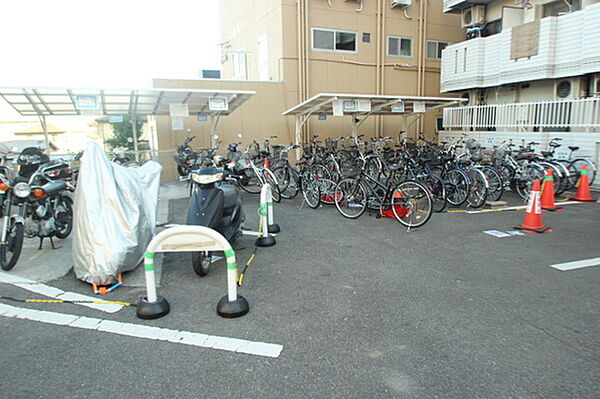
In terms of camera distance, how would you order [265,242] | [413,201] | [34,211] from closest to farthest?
[34,211] → [265,242] → [413,201]

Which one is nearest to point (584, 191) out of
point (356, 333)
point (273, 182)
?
point (273, 182)

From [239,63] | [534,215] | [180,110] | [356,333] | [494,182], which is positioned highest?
[239,63]

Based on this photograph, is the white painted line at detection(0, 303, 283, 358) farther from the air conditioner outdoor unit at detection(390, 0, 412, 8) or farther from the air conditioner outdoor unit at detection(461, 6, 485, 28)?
the air conditioner outdoor unit at detection(461, 6, 485, 28)

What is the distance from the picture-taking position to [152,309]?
345cm

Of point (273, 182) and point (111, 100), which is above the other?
point (111, 100)

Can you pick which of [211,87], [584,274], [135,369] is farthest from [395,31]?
[135,369]

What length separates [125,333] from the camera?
3.21 metres

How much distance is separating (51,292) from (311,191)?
5.13 m

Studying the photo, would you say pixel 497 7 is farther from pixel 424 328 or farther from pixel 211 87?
pixel 424 328

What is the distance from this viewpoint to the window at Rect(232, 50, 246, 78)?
1838 centimetres

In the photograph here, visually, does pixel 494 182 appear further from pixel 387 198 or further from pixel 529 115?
pixel 529 115

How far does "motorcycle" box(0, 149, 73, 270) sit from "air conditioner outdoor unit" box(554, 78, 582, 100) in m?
14.2

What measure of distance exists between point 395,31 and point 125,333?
1687cm

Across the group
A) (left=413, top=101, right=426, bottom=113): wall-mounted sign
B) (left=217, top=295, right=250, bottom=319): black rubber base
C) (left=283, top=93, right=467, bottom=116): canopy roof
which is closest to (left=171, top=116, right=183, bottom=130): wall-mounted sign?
(left=283, top=93, right=467, bottom=116): canopy roof
